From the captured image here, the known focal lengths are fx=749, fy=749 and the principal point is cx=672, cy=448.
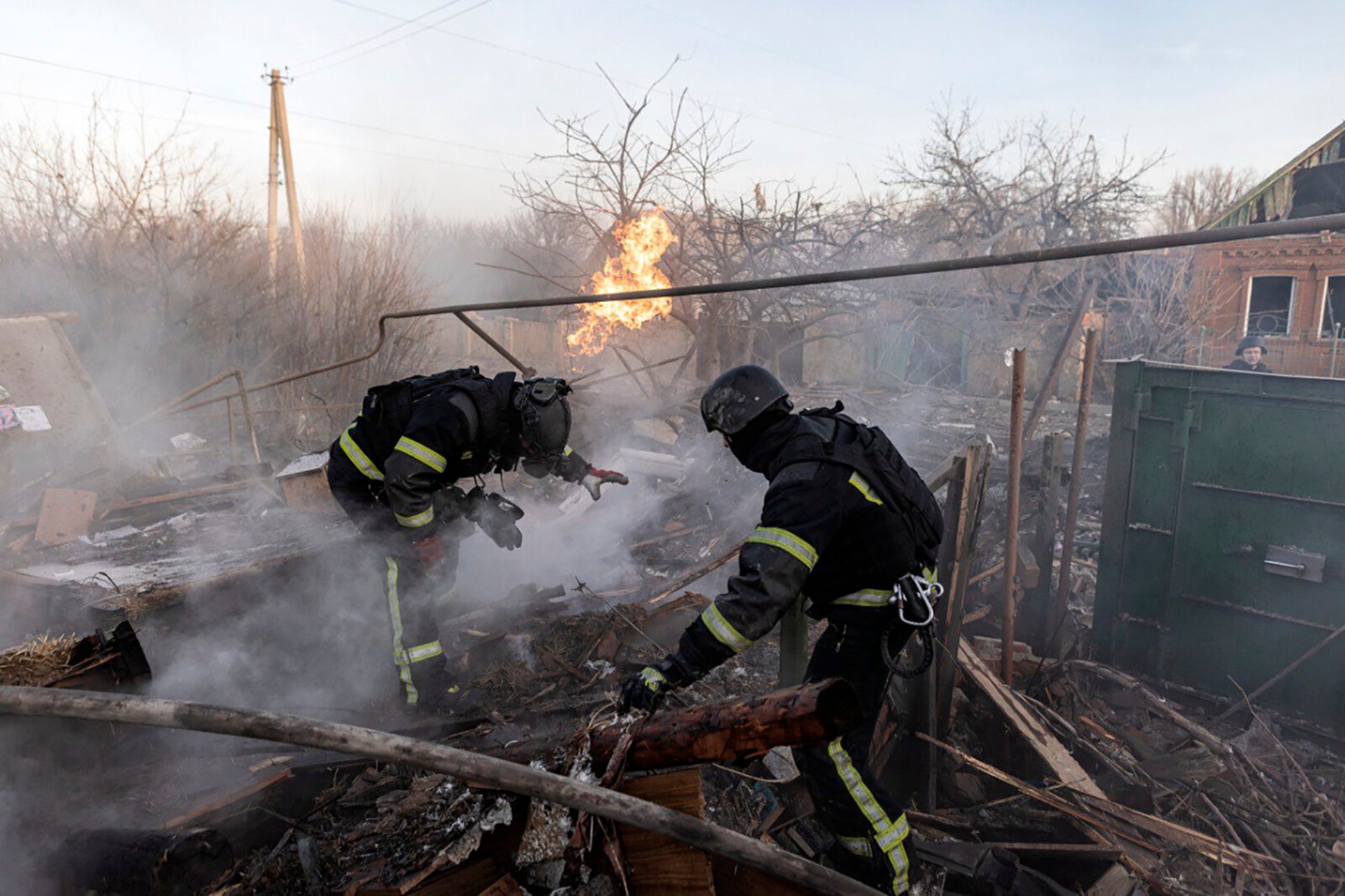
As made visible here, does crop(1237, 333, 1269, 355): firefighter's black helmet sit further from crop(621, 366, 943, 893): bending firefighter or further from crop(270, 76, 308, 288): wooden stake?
crop(270, 76, 308, 288): wooden stake

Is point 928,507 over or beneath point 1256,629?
over

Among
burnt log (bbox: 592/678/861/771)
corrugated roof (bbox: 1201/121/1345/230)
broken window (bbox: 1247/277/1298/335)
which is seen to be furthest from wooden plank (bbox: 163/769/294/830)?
broken window (bbox: 1247/277/1298/335)

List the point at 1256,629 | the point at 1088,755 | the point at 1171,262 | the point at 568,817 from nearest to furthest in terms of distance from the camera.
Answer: the point at 568,817, the point at 1088,755, the point at 1256,629, the point at 1171,262

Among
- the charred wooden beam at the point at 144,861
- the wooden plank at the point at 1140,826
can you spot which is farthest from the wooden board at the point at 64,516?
the wooden plank at the point at 1140,826

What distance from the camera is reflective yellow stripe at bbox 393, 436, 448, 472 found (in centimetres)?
358

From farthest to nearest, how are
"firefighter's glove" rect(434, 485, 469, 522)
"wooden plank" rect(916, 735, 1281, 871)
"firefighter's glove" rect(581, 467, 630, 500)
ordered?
"firefighter's glove" rect(581, 467, 630, 500), "firefighter's glove" rect(434, 485, 469, 522), "wooden plank" rect(916, 735, 1281, 871)

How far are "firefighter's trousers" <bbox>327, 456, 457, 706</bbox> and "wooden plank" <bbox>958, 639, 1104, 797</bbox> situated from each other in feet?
8.92

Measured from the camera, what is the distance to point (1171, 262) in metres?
14.9

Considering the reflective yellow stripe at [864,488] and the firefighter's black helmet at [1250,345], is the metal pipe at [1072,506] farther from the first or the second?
the firefighter's black helmet at [1250,345]

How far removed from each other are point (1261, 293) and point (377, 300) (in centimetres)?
1913

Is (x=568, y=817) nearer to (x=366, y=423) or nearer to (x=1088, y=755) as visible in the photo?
(x=366, y=423)

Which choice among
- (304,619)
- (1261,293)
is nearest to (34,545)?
(304,619)

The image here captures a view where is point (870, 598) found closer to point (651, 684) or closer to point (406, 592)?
point (651, 684)

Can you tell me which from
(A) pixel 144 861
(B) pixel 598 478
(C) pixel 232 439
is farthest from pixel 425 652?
(C) pixel 232 439
